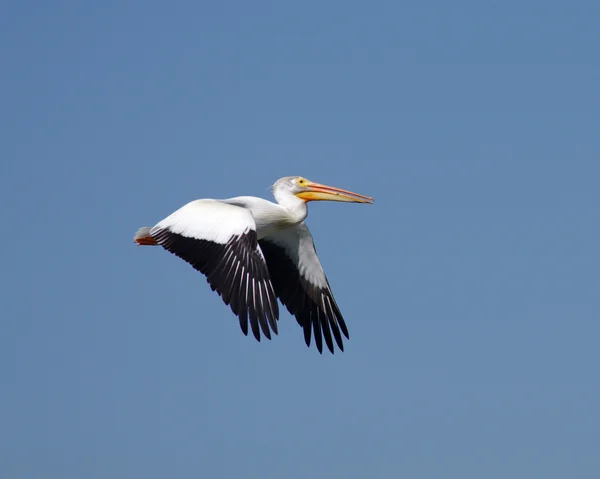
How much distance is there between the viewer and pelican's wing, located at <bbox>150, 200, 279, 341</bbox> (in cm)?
1455

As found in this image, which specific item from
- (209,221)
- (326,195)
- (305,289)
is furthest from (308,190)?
(209,221)

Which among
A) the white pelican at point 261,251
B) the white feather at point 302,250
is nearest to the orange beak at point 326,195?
the white pelican at point 261,251

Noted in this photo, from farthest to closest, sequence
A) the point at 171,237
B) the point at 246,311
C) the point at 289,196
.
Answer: the point at 289,196, the point at 171,237, the point at 246,311

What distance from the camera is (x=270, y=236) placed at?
17547mm

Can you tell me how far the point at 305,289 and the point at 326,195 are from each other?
1436 millimetres

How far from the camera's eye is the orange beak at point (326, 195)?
17.1 meters

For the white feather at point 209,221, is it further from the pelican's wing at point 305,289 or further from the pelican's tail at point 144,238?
the pelican's wing at point 305,289

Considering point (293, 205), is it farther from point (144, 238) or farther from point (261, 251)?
point (144, 238)

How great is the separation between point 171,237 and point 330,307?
9.92 ft

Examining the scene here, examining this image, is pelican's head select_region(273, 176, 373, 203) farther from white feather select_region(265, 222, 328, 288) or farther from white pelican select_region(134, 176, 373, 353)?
white feather select_region(265, 222, 328, 288)

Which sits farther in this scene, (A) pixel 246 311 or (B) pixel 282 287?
(B) pixel 282 287

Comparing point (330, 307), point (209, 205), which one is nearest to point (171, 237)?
point (209, 205)

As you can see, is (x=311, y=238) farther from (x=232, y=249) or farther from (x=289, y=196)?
(x=232, y=249)

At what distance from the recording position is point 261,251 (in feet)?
52.5
